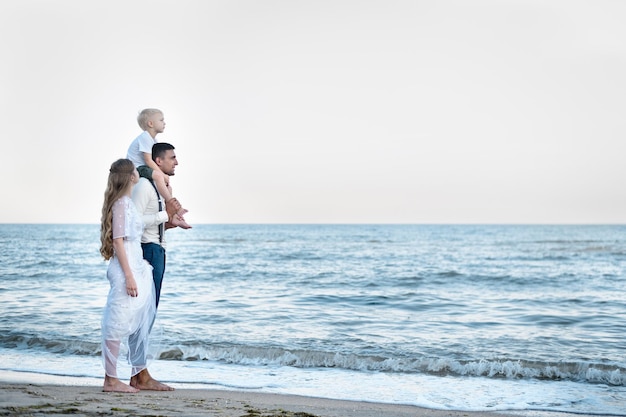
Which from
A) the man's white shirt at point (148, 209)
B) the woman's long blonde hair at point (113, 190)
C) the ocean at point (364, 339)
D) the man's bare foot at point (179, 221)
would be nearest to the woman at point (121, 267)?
the woman's long blonde hair at point (113, 190)

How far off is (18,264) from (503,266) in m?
18.9

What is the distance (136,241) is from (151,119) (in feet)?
3.43

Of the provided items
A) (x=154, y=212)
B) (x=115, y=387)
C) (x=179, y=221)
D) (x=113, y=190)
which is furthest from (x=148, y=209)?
(x=115, y=387)

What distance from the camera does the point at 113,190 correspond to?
5098 millimetres

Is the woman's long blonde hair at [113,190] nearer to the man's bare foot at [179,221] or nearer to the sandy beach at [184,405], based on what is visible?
the man's bare foot at [179,221]

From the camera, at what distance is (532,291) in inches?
696

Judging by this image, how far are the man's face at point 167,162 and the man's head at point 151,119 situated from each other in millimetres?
246

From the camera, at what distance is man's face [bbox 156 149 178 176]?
544 centimetres

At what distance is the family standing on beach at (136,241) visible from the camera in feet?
16.7

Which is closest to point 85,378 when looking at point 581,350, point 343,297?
point 581,350

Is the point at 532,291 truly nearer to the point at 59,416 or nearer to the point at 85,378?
the point at 85,378

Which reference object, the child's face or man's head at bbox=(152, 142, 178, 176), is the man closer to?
man's head at bbox=(152, 142, 178, 176)

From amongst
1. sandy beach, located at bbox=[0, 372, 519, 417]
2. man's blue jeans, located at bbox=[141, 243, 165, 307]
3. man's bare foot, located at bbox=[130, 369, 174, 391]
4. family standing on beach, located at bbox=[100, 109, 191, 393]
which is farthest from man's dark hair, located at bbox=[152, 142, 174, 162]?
sandy beach, located at bbox=[0, 372, 519, 417]

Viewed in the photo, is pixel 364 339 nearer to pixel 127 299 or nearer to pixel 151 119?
pixel 127 299
